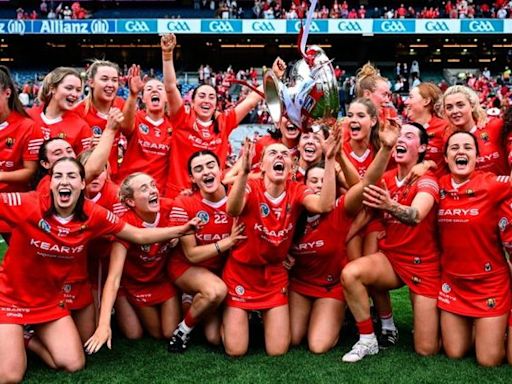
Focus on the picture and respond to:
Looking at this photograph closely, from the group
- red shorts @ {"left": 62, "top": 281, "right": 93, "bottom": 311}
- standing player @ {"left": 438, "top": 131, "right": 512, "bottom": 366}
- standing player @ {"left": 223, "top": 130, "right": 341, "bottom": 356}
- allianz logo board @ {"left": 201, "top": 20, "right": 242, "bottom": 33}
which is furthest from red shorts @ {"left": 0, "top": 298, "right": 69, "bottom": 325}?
allianz logo board @ {"left": 201, "top": 20, "right": 242, "bottom": 33}

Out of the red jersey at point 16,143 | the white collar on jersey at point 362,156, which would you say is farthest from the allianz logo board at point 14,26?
the white collar on jersey at point 362,156

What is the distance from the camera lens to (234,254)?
4.11 m

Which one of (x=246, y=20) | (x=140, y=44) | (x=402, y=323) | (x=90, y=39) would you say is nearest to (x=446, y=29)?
(x=246, y=20)

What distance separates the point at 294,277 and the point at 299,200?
59 centimetres

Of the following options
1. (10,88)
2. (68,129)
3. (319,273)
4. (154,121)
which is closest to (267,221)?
(319,273)

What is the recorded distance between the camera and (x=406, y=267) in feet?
13.2

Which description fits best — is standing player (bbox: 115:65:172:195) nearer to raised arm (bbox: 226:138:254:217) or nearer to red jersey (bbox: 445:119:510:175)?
raised arm (bbox: 226:138:254:217)

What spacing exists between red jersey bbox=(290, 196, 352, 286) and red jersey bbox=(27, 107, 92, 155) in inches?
63.1

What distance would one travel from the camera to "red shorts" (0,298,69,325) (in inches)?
141

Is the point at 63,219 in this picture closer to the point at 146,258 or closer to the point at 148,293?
the point at 146,258

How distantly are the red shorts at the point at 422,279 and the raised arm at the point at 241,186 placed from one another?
1.09 m

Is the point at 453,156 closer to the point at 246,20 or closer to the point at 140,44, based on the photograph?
the point at 246,20

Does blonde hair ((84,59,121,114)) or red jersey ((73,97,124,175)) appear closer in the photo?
blonde hair ((84,59,121,114))

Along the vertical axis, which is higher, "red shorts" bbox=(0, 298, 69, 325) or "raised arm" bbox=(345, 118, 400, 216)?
"raised arm" bbox=(345, 118, 400, 216)
